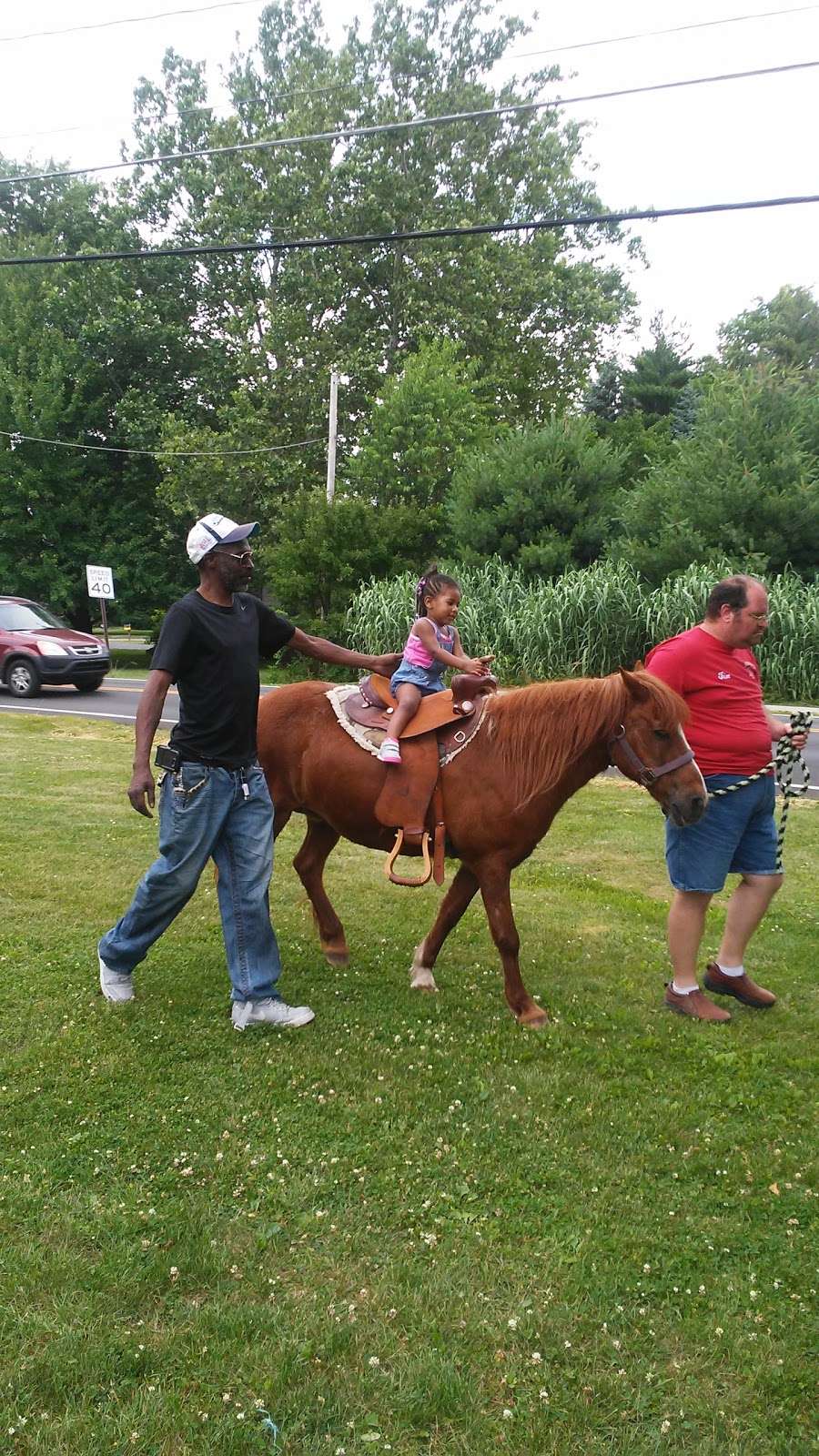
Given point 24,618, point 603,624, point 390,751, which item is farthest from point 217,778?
point 24,618

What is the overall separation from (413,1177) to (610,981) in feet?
7.06

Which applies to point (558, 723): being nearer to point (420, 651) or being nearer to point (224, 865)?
point (420, 651)

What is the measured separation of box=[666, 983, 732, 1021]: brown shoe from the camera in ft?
15.1

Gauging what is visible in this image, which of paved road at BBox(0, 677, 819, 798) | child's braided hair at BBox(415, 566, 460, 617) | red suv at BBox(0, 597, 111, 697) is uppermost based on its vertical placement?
child's braided hair at BBox(415, 566, 460, 617)

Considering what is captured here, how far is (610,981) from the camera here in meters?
5.11

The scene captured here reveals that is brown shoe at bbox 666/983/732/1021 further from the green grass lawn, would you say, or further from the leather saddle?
the leather saddle

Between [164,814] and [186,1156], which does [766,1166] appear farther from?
[164,814]

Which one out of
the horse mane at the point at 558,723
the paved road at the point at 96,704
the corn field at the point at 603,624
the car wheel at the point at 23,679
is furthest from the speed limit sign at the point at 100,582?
the horse mane at the point at 558,723

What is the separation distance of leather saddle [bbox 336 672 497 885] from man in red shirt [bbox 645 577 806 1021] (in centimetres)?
95

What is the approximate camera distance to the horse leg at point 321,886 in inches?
211

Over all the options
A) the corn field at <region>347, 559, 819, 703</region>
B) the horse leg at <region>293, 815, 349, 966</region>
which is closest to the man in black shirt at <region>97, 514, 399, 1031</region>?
the horse leg at <region>293, 815, 349, 966</region>

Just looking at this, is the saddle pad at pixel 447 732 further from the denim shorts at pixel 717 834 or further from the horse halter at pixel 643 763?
the denim shorts at pixel 717 834

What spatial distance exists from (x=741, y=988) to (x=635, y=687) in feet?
6.01

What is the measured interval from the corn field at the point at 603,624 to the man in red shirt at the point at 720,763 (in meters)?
12.4
